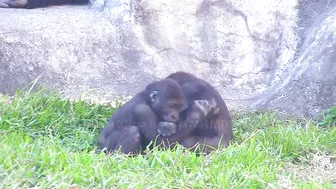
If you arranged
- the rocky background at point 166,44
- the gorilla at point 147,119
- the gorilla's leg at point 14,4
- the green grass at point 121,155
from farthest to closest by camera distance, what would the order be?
the gorilla's leg at point 14,4, the rocky background at point 166,44, the gorilla at point 147,119, the green grass at point 121,155

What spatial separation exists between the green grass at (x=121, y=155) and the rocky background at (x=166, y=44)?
2.51 feet

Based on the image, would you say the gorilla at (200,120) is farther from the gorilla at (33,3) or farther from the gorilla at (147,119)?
the gorilla at (33,3)

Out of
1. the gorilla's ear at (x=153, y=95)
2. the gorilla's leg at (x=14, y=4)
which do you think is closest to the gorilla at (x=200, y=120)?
the gorilla's ear at (x=153, y=95)

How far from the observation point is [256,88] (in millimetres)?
7984

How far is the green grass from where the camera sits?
14.9 feet

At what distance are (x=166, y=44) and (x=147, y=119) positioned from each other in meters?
2.36

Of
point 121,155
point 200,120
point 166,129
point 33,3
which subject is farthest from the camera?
point 33,3

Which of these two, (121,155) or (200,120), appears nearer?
(121,155)

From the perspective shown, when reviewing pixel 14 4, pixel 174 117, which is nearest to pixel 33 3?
pixel 14 4

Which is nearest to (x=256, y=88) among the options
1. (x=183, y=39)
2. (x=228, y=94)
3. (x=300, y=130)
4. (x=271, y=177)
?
(x=228, y=94)

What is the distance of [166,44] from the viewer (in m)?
8.23

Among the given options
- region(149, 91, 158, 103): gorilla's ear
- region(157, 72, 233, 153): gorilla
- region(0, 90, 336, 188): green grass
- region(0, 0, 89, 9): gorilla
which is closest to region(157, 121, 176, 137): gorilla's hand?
region(157, 72, 233, 153): gorilla

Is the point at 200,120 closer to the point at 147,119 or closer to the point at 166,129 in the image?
the point at 166,129

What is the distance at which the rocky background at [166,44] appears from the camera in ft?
25.1
